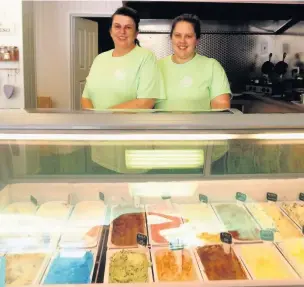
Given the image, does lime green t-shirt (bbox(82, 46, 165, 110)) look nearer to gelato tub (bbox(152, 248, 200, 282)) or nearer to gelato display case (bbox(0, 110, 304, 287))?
gelato display case (bbox(0, 110, 304, 287))

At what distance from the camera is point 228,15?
6.35m

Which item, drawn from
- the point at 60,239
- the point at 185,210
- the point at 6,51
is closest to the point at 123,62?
the point at 185,210

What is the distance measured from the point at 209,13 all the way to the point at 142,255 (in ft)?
15.3

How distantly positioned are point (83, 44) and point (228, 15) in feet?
6.68

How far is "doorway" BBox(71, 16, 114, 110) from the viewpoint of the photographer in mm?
6562

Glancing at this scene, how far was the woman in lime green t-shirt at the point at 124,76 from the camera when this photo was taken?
3266mm

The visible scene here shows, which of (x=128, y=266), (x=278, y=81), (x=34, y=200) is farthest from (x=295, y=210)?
(x=278, y=81)

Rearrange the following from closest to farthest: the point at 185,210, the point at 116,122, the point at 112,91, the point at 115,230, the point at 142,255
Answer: the point at 116,122 < the point at 142,255 < the point at 115,230 < the point at 185,210 < the point at 112,91

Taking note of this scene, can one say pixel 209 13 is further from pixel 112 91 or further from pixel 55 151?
pixel 55 151

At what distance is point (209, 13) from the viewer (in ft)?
20.4

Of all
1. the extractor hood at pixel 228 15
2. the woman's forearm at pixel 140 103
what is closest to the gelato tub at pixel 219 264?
the woman's forearm at pixel 140 103

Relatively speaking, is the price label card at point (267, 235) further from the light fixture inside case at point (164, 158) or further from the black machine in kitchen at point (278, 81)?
the black machine in kitchen at point (278, 81)

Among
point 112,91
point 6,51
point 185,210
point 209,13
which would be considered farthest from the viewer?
point 209,13

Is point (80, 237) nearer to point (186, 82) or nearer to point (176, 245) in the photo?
point (176, 245)
